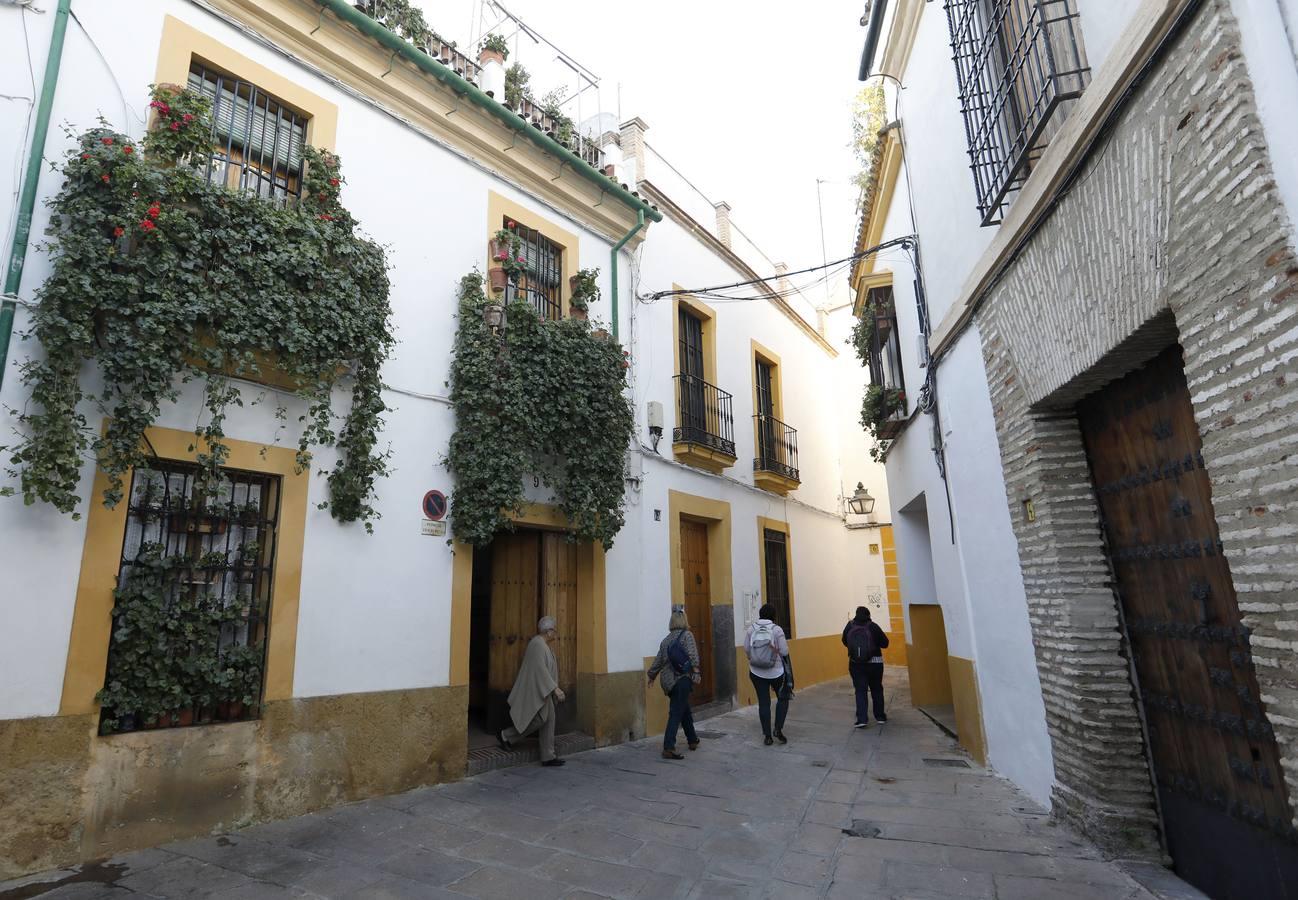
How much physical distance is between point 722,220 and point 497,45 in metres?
5.46

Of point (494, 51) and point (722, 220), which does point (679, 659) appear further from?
point (722, 220)

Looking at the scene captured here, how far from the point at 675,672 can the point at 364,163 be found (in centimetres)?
534

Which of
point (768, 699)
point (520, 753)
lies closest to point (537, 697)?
point (520, 753)

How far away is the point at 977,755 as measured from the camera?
20.0ft

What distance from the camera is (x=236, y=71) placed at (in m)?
5.22

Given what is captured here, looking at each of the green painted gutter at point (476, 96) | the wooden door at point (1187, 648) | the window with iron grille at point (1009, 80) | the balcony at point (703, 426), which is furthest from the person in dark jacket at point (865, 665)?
the green painted gutter at point (476, 96)

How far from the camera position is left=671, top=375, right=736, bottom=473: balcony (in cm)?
909

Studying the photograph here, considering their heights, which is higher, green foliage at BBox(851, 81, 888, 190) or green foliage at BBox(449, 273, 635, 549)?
green foliage at BBox(851, 81, 888, 190)

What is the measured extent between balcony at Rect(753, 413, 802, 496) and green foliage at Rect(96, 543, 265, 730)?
7.74 meters

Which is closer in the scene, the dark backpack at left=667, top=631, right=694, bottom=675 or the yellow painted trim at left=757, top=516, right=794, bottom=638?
the dark backpack at left=667, top=631, right=694, bottom=675

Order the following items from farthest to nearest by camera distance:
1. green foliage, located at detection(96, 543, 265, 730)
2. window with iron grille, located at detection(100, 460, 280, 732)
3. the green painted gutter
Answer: the green painted gutter
window with iron grille, located at detection(100, 460, 280, 732)
green foliage, located at detection(96, 543, 265, 730)

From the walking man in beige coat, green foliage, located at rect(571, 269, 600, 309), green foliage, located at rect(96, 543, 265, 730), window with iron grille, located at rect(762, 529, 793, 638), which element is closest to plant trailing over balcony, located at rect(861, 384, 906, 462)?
window with iron grille, located at rect(762, 529, 793, 638)

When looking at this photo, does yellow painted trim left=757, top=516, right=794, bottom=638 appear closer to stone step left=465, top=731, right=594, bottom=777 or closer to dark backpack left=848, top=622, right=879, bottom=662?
dark backpack left=848, top=622, right=879, bottom=662

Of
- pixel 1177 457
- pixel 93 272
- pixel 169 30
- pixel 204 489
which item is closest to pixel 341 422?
pixel 204 489
